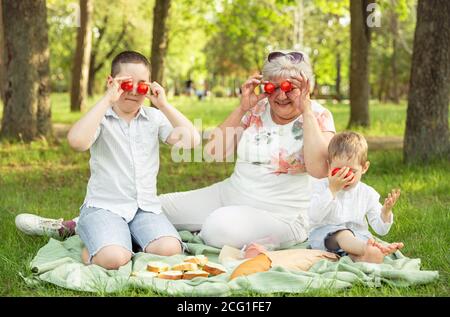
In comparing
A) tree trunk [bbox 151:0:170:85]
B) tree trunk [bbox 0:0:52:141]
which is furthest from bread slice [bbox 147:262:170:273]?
tree trunk [bbox 151:0:170:85]

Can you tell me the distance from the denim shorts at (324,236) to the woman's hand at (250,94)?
0.91 m

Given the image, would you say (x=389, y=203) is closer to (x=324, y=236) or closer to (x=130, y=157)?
(x=324, y=236)

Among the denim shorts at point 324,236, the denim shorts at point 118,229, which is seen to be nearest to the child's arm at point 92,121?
the denim shorts at point 118,229

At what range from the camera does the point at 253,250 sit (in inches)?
169

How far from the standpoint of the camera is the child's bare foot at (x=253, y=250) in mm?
4267

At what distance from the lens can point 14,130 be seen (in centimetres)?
936

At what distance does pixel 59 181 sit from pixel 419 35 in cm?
414

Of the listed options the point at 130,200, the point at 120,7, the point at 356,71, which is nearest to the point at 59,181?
the point at 130,200

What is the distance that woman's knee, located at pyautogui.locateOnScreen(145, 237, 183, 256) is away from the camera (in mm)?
4363

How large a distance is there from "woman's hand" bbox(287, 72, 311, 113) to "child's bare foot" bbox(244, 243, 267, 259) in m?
0.86

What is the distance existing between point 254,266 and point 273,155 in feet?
3.18

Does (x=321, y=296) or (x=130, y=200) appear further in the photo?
(x=130, y=200)

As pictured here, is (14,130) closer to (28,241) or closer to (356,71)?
(28,241)
